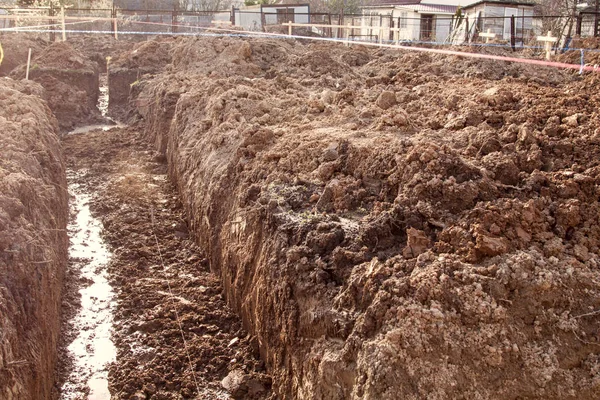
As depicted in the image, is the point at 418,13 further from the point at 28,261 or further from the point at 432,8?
the point at 28,261

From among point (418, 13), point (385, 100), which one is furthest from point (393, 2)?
point (385, 100)

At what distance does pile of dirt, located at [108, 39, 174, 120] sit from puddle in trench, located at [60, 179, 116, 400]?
8748 mm

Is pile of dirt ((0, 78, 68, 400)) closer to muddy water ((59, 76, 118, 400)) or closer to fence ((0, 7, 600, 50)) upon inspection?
muddy water ((59, 76, 118, 400))

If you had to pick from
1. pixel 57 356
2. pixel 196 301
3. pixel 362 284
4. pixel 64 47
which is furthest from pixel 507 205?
pixel 64 47

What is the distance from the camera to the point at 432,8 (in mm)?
36125

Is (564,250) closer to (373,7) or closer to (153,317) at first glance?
(153,317)

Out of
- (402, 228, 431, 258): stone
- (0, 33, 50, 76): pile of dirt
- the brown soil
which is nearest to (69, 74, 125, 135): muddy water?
(0, 33, 50, 76): pile of dirt

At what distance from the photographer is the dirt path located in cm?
595

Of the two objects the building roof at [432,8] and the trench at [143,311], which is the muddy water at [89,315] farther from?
the building roof at [432,8]

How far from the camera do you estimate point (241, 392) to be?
225 inches

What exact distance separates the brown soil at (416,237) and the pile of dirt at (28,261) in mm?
1937

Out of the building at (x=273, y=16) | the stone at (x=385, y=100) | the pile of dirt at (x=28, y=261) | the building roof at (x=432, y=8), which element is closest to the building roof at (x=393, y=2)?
the building roof at (x=432, y=8)

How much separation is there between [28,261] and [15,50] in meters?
15.9

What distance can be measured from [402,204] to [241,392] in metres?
2.23
